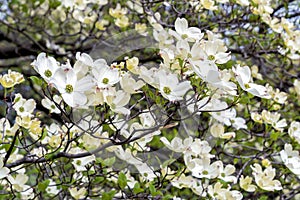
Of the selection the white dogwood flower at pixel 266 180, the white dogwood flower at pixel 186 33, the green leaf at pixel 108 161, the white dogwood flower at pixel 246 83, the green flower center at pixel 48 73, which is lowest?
the white dogwood flower at pixel 266 180

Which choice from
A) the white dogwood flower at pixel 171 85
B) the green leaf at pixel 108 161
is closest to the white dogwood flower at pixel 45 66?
the white dogwood flower at pixel 171 85

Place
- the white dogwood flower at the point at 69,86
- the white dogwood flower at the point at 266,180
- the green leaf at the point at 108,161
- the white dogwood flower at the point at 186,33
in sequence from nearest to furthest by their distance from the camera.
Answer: the white dogwood flower at the point at 69,86
the white dogwood flower at the point at 186,33
the green leaf at the point at 108,161
the white dogwood flower at the point at 266,180

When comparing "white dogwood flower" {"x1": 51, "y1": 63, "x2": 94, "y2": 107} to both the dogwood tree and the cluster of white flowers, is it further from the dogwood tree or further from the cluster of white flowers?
the cluster of white flowers

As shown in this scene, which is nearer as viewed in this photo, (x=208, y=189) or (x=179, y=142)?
(x=179, y=142)

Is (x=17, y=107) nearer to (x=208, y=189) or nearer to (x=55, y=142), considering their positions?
(x=55, y=142)

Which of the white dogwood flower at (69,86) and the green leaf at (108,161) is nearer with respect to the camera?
the white dogwood flower at (69,86)

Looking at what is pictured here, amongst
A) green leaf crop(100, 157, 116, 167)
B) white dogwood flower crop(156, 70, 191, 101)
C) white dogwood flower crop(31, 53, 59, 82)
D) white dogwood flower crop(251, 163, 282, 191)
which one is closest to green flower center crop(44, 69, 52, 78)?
white dogwood flower crop(31, 53, 59, 82)

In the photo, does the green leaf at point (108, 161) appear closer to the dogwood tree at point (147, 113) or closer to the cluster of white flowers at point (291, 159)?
the dogwood tree at point (147, 113)

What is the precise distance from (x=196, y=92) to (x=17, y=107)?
1.59ft

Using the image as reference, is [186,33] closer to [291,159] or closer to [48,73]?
[48,73]

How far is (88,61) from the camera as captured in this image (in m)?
0.88

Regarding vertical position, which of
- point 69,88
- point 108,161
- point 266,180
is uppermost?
point 69,88

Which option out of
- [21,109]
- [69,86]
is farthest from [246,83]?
[21,109]

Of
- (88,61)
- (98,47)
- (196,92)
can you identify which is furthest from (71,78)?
(98,47)
